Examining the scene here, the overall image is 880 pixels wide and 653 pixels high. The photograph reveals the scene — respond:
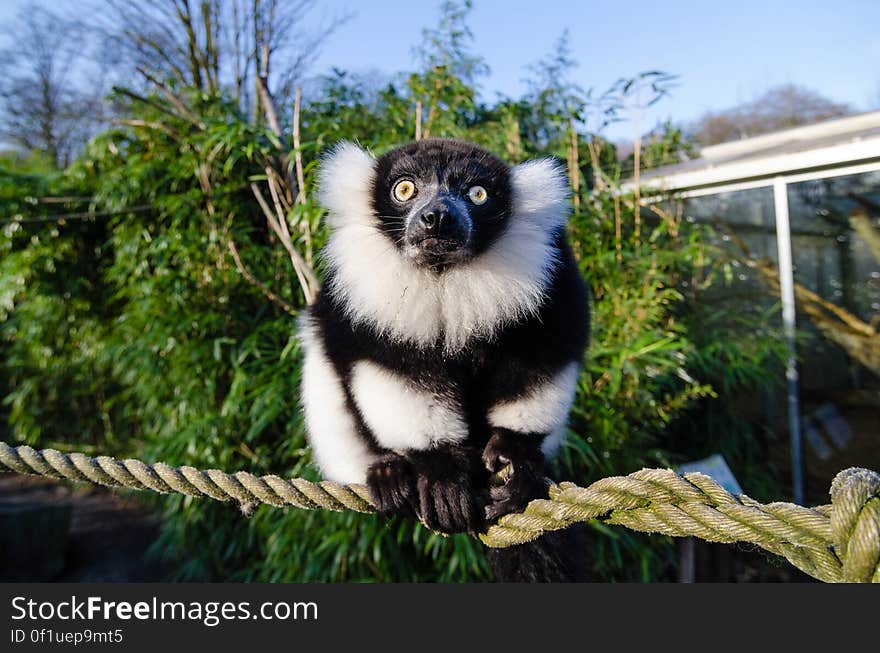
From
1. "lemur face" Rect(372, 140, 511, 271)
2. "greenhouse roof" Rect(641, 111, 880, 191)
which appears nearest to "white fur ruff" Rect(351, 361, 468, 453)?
"lemur face" Rect(372, 140, 511, 271)

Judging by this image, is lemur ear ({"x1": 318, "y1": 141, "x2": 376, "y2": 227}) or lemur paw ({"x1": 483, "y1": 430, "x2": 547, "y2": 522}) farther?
lemur ear ({"x1": 318, "y1": 141, "x2": 376, "y2": 227})

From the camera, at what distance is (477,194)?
1802 mm

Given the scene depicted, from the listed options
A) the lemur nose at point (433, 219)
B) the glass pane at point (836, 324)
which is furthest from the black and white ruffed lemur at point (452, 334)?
the glass pane at point (836, 324)

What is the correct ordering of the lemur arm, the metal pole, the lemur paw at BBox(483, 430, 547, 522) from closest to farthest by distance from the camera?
the lemur paw at BBox(483, 430, 547, 522), the lemur arm, the metal pole

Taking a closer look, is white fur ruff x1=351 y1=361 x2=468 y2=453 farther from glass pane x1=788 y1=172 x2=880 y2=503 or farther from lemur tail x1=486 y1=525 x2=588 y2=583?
glass pane x1=788 y1=172 x2=880 y2=503

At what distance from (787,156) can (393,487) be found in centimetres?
377

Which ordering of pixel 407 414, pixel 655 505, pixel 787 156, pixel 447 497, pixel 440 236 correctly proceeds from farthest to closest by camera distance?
pixel 787 156
pixel 440 236
pixel 407 414
pixel 447 497
pixel 655 505

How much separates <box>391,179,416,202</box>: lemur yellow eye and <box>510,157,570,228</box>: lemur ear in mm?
317

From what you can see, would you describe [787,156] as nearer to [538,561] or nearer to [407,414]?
[538,561]

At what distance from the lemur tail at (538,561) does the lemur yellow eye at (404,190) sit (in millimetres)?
1081

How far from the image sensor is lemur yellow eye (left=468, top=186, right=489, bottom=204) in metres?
1.80

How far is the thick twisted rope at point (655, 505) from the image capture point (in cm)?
78

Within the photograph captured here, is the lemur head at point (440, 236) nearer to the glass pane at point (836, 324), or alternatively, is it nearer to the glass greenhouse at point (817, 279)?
the glass greenhouse at point (817, 279)

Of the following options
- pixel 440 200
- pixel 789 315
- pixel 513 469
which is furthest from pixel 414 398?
pixel 789 315
